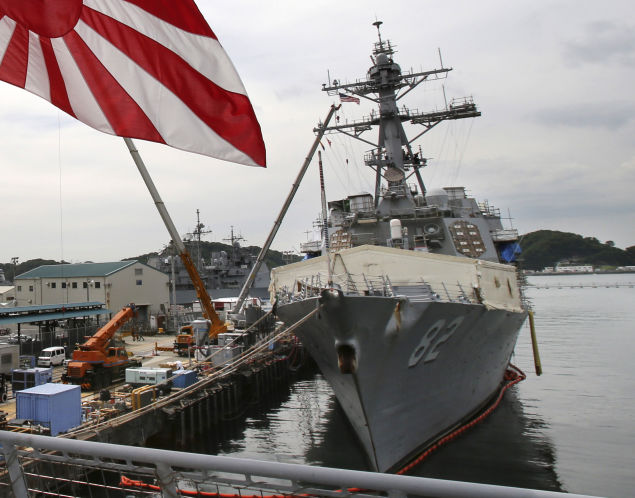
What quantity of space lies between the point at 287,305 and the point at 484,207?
42.7ft

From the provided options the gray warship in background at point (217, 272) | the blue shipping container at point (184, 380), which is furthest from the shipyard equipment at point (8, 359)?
the gray warship in background at point (217, 272)

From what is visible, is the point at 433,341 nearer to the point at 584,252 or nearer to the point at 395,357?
the point at 395,357

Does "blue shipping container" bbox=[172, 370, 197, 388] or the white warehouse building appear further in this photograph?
the white warehouse building

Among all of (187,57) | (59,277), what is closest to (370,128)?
(187,57)

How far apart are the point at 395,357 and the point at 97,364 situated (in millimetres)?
12733

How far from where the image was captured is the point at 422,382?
31.7 feet

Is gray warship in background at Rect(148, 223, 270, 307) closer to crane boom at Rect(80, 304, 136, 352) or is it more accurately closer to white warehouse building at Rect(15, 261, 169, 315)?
white warehouse building at Rect(15, 261, 169, 315)

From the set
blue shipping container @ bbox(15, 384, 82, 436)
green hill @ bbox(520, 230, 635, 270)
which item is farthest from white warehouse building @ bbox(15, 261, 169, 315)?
green hill @ bbox(520, 230, 635, 270)

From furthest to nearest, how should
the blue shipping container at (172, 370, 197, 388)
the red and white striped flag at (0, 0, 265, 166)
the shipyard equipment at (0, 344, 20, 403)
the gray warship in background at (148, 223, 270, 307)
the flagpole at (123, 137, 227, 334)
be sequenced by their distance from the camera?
the gray warship in background at (148, 223, 270, 307) < the flagpole at (123, 137, 227, 334) < the shipyard equipment at (0, 344, 20, 403) < the blue shipping container at (172, 370, 197, 388) < the red and white striped flag at (0, 0, 265, 166)

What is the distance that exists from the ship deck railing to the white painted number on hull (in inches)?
20.3

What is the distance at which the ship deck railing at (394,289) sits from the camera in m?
9.02

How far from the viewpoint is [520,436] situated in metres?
12.7

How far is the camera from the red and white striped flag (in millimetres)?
3693

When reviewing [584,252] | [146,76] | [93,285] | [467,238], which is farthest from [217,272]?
[584,252]
